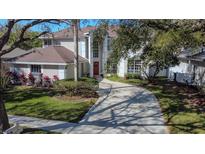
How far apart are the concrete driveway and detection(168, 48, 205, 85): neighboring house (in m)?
3.74

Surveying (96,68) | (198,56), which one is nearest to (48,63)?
(96,68)

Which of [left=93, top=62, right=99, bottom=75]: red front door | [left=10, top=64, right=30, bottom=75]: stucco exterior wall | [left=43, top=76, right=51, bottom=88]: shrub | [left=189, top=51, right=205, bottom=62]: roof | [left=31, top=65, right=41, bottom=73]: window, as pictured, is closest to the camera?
[left=189, top=51, right=205, bottom=62]: roof

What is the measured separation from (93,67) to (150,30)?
563 inches

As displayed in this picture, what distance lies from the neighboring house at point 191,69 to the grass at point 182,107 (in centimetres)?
74

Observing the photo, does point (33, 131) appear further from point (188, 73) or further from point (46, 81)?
point (188, 73)

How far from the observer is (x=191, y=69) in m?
18.9

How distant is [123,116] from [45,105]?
421cm

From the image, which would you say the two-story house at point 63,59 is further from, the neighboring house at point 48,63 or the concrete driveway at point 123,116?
the concrete driveway at point 123,116

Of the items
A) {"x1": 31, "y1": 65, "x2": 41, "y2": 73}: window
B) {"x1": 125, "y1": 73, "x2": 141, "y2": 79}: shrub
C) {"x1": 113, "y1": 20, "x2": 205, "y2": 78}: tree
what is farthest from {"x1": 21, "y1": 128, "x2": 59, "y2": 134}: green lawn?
{"x1": 125, "y1": 73, "x2": 141, "y2": 79}: shrub

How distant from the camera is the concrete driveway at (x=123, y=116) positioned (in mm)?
9133

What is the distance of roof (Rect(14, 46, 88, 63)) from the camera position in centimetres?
1924

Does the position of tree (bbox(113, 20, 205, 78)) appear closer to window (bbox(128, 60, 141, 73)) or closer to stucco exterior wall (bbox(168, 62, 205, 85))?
stucco exterior wall (bbox(168, 62, 205, 85))

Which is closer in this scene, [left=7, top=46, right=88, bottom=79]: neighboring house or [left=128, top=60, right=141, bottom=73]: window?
[left=7, top=46, right=88, bottom=79]: neighboring house
